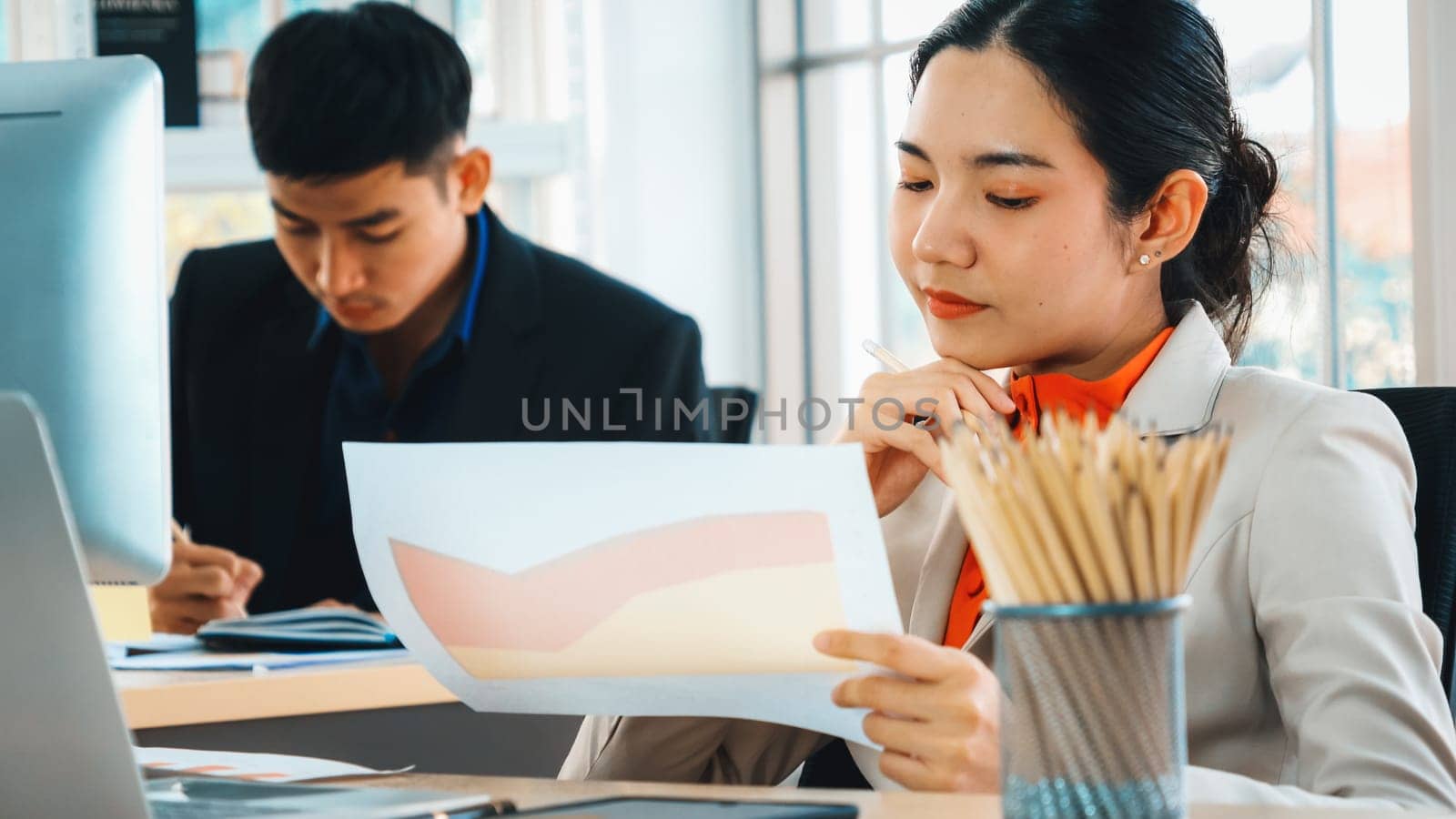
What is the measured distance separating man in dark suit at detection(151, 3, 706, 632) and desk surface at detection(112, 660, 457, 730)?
601 millimetres

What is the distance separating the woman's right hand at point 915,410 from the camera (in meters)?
A: 1.27

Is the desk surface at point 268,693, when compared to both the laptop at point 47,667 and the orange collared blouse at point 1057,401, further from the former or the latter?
the laptop at point 47,667

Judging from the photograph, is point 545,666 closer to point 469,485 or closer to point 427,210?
point 469,485

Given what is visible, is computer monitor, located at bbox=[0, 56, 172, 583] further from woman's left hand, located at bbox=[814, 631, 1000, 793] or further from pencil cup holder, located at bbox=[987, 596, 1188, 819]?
pencil cup holder, located at bbox=[987, 596, 1188, 819]

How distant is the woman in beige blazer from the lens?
3.37 ft

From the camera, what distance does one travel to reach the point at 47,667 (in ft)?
2.49

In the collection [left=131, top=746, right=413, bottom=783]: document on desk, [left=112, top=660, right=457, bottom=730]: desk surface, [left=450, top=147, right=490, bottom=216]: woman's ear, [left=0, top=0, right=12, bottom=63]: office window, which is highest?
[left=0, top=0, right=12, bottom=63]: office window

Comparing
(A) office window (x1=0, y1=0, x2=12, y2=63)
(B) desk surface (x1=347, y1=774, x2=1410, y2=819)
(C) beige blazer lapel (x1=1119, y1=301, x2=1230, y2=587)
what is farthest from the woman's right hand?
(A) office window (x1=0, y1=0, x2=12, y2=63)

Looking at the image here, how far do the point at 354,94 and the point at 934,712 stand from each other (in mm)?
1668

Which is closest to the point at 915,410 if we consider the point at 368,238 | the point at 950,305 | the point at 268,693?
the point at 950,305

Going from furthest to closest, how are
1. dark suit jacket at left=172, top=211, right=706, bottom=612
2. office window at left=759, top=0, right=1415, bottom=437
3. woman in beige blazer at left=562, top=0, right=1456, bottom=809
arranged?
office window at left=759, top=0, right=1415, bottom=437
dark suit jacket at left=172, top=211, right=706, bottom=612
woman in beige blazer at left=562, top=0, right=1456, bottom=809

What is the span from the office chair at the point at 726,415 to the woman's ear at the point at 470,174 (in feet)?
1.64

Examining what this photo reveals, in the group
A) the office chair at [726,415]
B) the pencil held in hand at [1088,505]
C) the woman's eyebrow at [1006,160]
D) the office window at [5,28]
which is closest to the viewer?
the pencil held in hand at [1088,505]

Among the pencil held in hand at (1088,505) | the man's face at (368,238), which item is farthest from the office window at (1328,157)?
the pencil held in hand at (1088,505)
